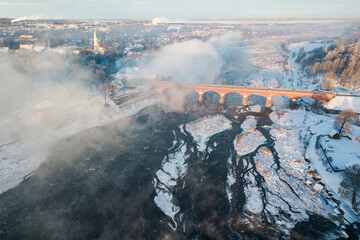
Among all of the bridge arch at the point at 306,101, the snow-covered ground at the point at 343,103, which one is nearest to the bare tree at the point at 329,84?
the bridge arch at the point at 306,101

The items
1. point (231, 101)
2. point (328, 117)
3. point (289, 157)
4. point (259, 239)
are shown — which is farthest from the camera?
point (231, 101)

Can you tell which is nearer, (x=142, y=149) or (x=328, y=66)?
(x=142, y=149)

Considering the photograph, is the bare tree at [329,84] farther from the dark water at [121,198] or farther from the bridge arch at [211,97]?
the dark water at [121,198]

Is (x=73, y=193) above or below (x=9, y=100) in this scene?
below

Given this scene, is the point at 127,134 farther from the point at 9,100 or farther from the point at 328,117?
the point at 328,117

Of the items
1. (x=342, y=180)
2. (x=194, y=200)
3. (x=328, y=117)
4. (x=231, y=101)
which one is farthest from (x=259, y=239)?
(x=231, y=101)

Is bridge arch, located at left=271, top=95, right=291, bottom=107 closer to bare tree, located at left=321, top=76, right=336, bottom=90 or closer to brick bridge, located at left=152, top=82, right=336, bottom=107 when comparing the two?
brick bridge, located at left=152, top=82, right=336, bottom=107
